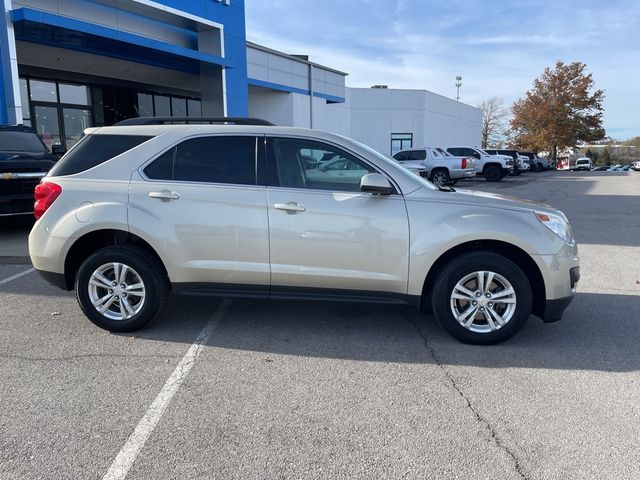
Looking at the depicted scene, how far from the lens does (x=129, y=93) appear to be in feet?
71.9

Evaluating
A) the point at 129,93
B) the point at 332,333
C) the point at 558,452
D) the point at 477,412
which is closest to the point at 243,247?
the point at 332,333

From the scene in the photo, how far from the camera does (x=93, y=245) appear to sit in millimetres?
4797

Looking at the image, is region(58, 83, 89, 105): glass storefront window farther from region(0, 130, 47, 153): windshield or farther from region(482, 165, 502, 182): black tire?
region(482, 165, 502, 182): black tire

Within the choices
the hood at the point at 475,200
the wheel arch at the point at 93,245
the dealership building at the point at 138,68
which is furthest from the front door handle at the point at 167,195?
the dealership building at the point at 138,68

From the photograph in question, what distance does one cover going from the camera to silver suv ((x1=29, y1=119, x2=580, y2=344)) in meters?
4.21

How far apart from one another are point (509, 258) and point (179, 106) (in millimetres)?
22939

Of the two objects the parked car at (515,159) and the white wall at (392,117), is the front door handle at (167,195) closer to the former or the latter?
the white wall at (392,117)

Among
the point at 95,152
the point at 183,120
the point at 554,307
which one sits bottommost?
the point at 554,307

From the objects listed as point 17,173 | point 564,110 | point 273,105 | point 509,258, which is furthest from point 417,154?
Answer: point 564,110

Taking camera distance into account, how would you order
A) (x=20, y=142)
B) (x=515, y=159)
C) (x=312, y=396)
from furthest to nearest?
(x=515, y=159), (x=20, y=142), (x=312, y=396)

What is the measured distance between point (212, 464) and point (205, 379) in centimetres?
106

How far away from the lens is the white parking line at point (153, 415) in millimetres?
2667

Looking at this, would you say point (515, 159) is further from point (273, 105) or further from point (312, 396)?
point (312, 396)

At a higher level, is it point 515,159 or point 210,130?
point 210,130
